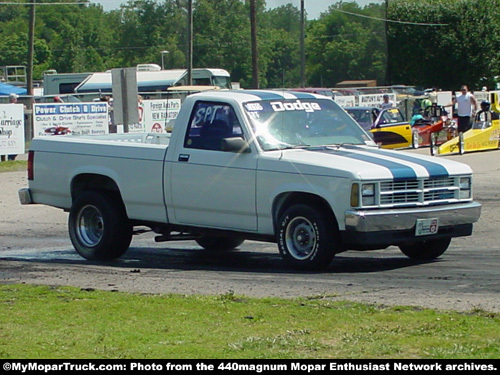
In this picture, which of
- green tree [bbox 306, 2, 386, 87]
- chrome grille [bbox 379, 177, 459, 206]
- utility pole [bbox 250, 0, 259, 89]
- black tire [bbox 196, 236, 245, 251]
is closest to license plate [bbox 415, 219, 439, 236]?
chrome grille [bbox 379, 177, 459, 206]

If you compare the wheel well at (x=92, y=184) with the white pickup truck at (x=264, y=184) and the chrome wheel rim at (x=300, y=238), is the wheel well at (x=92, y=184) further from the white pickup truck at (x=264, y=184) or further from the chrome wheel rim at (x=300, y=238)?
the chrome wheel rim at (x=300, y=238)

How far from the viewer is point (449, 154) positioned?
2666 centimetres

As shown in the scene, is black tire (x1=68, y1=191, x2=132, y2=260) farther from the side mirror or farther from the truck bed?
the side mirror

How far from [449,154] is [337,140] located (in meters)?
16.7

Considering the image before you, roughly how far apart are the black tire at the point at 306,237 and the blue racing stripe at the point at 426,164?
1.12m

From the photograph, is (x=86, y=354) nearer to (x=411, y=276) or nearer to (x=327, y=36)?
(x=411, y=276)

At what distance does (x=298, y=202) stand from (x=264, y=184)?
1.39ft

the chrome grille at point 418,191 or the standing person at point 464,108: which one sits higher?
the standing person at point 464,108

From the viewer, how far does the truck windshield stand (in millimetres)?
10289

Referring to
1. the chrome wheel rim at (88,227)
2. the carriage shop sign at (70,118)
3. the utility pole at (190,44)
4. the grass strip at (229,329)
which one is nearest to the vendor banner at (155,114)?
the carriage shop sign at (70,118)

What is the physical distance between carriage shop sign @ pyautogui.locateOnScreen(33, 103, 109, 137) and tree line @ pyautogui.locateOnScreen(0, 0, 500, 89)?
40.7 m

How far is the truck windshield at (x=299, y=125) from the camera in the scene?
1029 centimetres

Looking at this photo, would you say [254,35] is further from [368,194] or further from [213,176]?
[368,194]
